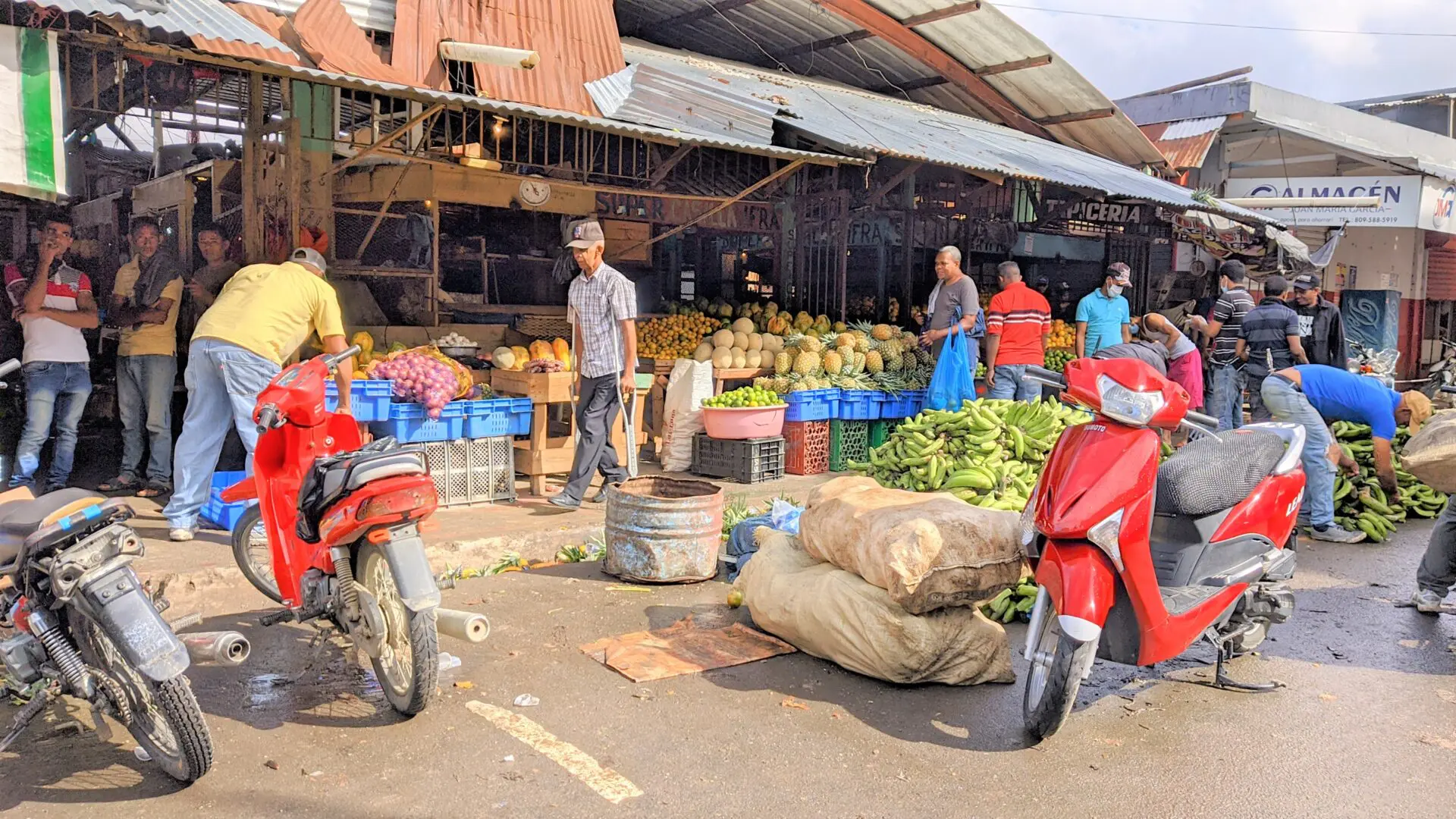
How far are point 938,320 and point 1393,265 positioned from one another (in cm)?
1629

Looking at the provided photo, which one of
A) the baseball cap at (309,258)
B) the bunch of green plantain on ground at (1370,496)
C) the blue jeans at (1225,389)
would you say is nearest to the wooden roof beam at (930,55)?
the blue jeans at (1225,389)

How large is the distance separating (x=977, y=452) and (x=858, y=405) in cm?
338

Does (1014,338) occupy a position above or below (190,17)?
below

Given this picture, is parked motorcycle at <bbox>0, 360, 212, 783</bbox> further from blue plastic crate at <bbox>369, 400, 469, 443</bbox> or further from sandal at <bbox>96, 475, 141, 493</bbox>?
sandal at <bbox>96, 475, 141, 493</bbox>

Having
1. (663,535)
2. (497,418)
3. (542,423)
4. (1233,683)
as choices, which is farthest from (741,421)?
(1233,683)

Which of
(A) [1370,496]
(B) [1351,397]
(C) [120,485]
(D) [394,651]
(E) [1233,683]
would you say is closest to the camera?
(D) [394,651]

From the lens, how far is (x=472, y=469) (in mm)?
8000

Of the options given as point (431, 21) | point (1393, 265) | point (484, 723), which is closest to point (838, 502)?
point (484, 723)

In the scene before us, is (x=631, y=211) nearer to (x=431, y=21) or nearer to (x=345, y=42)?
(x=431, y=21)

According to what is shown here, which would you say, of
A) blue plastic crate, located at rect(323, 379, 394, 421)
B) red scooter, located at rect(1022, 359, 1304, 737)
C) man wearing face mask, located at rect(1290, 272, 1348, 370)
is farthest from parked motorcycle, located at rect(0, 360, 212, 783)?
man wearing face mask, located at rect(1290, 272, 1348, 370)

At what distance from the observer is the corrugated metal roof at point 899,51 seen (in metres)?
12.7

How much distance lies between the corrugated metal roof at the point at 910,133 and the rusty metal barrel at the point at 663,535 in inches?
175

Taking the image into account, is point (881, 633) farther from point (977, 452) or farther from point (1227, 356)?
point (1227, 356)

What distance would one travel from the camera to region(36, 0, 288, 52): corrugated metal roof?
5.47m
